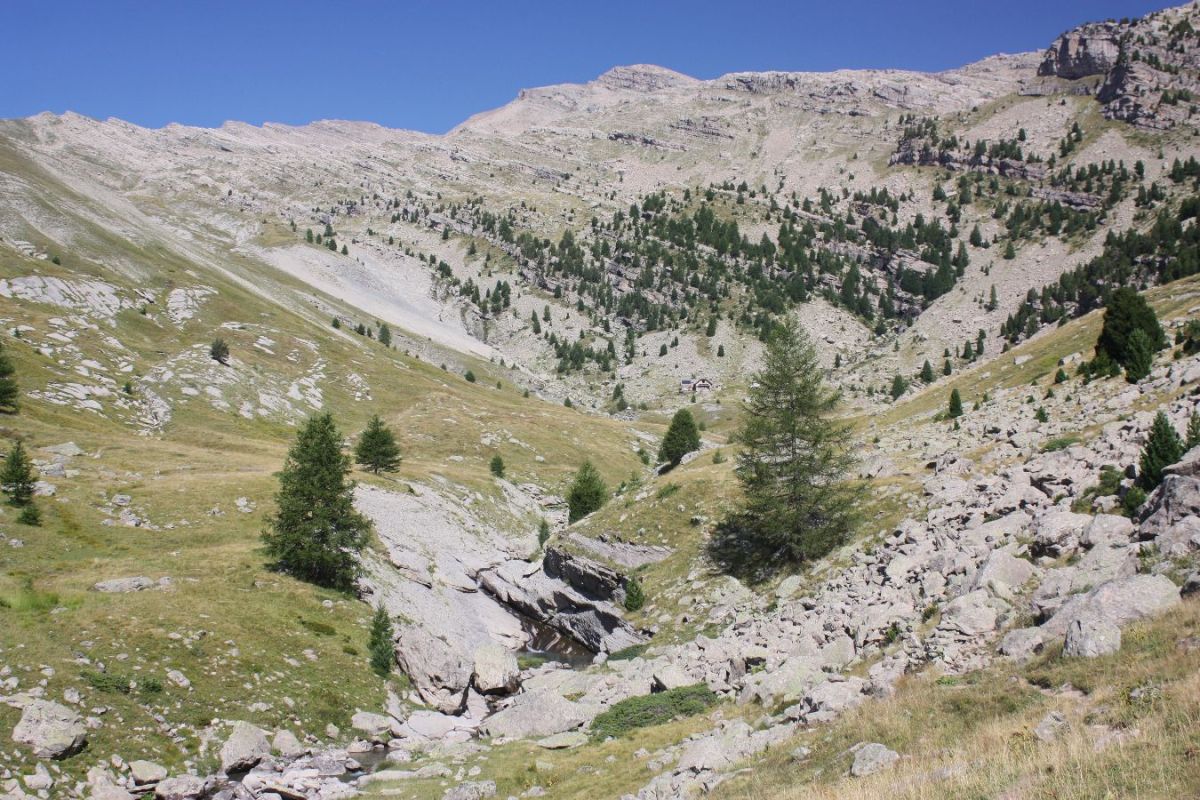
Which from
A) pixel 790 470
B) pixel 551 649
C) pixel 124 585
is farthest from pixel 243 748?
pixel 790 470

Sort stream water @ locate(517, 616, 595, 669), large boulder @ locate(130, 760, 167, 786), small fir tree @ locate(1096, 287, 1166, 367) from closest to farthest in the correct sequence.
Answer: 1. large boulder @ locate(130, 760, 167, 786)
2. small fir tree @ locate(1096, 287, 1166, 367)
3. stream water @ locate(517, 616, 595, 669)

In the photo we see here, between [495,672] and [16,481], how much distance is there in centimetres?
3379

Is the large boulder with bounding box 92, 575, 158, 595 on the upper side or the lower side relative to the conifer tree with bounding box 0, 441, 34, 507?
lower

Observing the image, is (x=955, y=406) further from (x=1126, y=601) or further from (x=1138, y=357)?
(x=1126, y=601)

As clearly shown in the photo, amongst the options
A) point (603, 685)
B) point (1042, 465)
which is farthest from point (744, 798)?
point (1042, 465)

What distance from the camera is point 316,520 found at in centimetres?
4319

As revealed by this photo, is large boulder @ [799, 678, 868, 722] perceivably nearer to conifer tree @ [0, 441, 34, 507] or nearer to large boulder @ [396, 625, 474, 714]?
large boulder @ [396, 625, 474, 714]

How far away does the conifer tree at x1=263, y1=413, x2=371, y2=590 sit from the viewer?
4262cm

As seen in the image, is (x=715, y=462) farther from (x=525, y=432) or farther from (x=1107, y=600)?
(x=525, y=432)

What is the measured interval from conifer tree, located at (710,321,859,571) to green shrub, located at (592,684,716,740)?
1475cm

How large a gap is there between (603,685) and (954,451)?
1012 inches

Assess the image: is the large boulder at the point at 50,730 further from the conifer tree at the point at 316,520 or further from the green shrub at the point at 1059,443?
the green shrub at the point at 1059,443

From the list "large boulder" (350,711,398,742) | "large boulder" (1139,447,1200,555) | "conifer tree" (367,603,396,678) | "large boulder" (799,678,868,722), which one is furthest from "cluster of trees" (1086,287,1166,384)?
"conifer tree" (367,603,396,678)

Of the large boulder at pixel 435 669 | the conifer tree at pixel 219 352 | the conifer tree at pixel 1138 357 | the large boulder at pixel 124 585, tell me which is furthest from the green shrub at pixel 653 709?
the conifer tree at pixel 219 352
